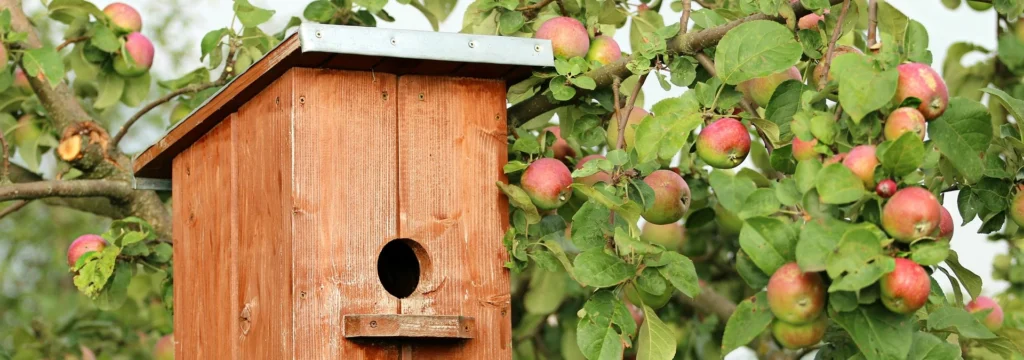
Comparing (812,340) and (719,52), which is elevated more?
(719,52)

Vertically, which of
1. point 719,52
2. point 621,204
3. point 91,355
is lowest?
point 91,355

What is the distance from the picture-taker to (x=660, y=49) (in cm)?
233

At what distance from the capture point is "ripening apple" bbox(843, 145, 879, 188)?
1729 millimetres

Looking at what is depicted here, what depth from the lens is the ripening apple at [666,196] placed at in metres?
2.43

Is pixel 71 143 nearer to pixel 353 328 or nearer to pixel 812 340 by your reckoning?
pixel 353 328

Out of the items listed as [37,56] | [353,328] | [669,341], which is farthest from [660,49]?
[37,56]

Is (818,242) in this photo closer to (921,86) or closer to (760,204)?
(760,204)

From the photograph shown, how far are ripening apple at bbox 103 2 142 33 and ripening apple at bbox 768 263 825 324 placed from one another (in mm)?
2144

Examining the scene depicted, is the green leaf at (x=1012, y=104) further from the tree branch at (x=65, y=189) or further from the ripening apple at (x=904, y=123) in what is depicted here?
the tree branch at (x=65, y=189)

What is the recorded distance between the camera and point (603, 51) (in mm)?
2578

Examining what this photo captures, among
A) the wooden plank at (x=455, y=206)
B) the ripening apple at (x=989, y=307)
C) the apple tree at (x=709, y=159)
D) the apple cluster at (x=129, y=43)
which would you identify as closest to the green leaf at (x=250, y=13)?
the apple tree at (x=709, y=159)

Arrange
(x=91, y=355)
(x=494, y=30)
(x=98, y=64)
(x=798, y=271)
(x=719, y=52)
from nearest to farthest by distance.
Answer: (x=798, y=271)
(x=719, y=52)
(x=494, y=30)
(x=98, y=64)
(x=91, y=355)

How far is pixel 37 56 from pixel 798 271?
81.6 inches

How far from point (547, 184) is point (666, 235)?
1501mm
